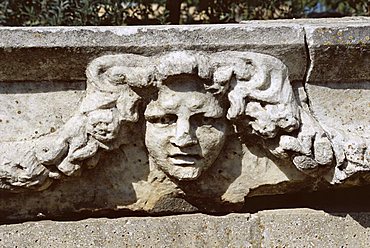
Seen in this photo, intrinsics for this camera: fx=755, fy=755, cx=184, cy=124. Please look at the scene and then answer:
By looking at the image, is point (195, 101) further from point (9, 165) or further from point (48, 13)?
point (48, 13)

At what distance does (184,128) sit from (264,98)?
229 mm

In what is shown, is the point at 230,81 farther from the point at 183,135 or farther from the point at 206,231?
the point at 206,231

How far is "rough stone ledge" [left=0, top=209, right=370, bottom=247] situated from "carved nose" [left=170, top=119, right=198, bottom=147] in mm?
307

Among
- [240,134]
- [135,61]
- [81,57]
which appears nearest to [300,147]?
[240,134]

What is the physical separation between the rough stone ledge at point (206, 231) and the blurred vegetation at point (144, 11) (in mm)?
1449

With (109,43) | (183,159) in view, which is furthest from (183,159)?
(109,43)

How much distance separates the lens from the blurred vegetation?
3.42m

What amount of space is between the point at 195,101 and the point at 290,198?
543 mm

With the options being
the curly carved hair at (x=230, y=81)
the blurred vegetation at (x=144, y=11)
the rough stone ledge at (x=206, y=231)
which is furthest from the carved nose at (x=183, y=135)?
the blurred vegetation at (x=144, y=11)

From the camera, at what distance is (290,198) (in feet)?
7.68

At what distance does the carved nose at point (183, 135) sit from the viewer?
1995mm

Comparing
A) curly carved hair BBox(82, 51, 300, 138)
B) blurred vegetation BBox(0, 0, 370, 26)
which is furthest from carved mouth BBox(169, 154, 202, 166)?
blurred vegetation BBox(0, 0, 370, 26)

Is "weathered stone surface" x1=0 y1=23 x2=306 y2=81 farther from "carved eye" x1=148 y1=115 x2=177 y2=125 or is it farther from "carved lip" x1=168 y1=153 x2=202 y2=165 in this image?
"carved lip" x1=168 y1=153 x2=202 y2=165

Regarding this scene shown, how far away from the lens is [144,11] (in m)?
3.61
